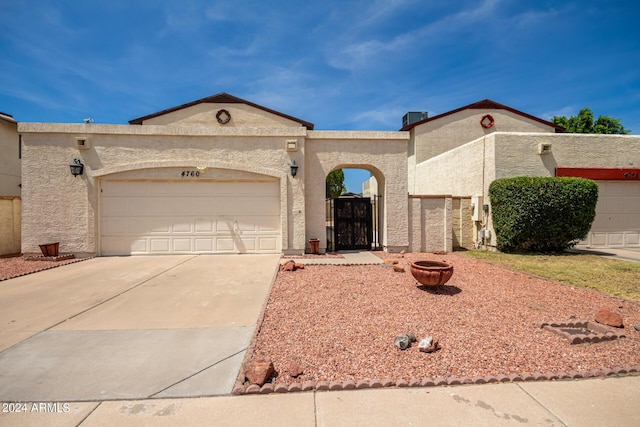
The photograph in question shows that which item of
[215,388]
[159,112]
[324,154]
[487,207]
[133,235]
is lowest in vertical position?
[215,388]


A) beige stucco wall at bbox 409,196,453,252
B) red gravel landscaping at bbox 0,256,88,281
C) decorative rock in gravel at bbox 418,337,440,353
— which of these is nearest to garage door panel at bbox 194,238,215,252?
red gravel landscaping at bbox 0,256,88,281

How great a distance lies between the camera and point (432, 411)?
7.89ft

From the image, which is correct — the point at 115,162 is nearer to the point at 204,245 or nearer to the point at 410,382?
the point at 204,245

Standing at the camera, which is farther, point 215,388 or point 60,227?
point 60,227

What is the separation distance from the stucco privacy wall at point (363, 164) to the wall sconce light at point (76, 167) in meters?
7.11

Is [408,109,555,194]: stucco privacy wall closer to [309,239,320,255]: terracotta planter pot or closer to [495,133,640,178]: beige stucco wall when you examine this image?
[495,133,640,178]: beige stucco wall

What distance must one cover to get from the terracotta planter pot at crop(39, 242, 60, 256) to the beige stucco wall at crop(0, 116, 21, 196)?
24.3 ft

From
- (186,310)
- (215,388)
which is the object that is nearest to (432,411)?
(215,388)

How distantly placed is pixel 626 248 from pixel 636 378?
1216 cm

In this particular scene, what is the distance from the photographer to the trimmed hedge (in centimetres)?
938

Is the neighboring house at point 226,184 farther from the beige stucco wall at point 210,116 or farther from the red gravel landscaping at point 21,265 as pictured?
the beige stucco wall at point 210,116

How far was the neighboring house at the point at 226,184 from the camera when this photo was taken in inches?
364

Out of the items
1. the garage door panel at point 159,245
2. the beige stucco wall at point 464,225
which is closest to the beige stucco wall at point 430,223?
the beige stucco wall at point 464,225

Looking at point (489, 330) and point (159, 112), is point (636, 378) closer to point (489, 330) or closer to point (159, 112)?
point (489, 330)
